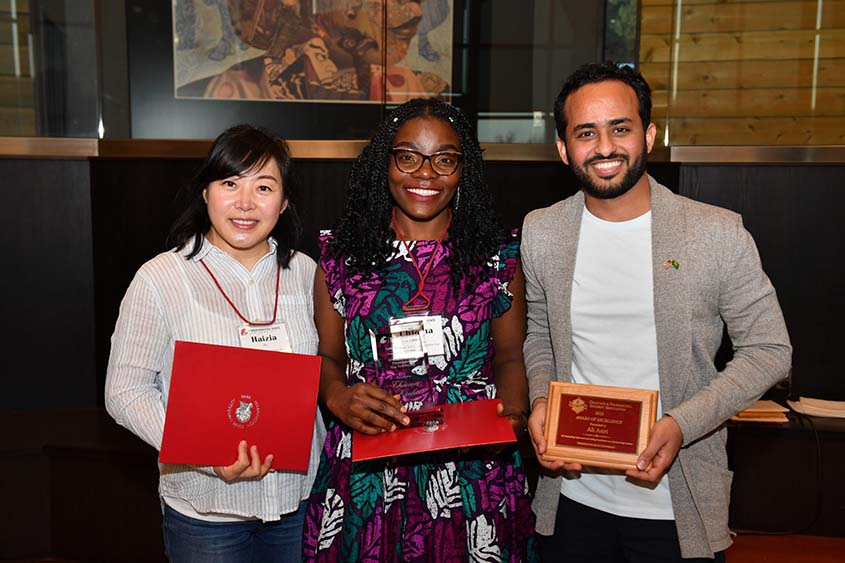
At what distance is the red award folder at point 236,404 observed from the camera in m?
1.63

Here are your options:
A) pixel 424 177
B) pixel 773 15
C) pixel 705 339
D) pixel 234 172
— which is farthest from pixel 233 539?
pixel 773 15

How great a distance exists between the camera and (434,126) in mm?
2004

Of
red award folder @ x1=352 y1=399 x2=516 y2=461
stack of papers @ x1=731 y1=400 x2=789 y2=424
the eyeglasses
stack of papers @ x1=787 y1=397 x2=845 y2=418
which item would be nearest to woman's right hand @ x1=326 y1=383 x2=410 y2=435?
red award folder @ x1=352 y1=399 x2=516 y2=461

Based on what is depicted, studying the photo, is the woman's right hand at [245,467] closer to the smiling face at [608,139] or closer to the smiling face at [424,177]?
the smiling face at [424,177]

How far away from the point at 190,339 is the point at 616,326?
3.31ft

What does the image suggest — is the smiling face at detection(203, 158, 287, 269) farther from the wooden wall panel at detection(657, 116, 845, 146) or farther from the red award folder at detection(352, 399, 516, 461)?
the wooden wall panel at detection(657, 116, 845, 146)

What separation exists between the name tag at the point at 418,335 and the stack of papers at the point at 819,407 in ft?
8.34

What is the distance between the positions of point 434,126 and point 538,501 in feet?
3.29

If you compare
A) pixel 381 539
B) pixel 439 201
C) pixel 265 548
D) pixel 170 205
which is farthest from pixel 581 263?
pixel 170 205

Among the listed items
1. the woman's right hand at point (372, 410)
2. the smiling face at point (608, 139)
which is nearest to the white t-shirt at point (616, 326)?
the smiling face at point (608, 139)

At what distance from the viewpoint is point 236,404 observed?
1.67m

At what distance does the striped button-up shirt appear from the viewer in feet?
5.74

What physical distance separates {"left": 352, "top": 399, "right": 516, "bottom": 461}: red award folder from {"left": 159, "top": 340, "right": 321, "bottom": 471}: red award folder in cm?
15

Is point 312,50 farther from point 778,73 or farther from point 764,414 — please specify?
point 764,414
